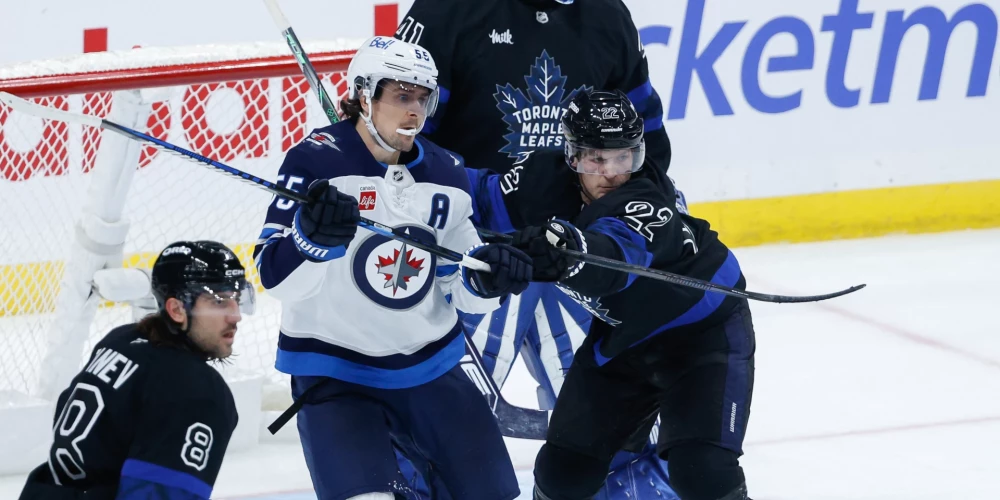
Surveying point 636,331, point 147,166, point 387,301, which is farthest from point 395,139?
point 147,166

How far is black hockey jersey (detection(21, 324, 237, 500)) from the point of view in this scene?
2.23 metres

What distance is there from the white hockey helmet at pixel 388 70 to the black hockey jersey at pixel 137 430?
603mm

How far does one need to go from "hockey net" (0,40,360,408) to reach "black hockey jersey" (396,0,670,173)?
2.37ft

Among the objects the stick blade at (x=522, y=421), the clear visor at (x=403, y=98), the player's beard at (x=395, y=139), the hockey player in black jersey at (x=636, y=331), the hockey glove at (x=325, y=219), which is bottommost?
the stick blade at (x=522, y=421)

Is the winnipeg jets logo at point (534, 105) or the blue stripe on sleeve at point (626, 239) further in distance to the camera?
the winnipeg jets logo at point (534, 105)

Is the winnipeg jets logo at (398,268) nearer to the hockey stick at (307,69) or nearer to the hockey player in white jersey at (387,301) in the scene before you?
the hockey player in white jersey at (387,301)

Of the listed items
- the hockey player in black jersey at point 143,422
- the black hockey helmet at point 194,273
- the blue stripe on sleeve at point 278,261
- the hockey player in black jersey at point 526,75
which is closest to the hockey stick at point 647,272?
the hockey player in black jersey at point 526,75

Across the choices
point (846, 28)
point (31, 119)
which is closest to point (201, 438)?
point (31, 119)

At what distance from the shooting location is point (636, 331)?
114 inches

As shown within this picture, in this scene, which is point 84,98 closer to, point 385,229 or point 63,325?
point 63,325

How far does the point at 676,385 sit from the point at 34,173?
2342 millimetres

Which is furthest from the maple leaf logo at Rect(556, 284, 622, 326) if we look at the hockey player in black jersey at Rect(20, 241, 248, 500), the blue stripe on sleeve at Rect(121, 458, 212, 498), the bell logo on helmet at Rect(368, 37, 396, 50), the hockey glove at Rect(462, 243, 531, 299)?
the blue stripe on sleeve at Rect(121, 458, 212, 498)

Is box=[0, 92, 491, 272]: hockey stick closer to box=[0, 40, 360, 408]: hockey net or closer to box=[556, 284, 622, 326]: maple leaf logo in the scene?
box=[556, 284, 622, 326]: maple leaf logo

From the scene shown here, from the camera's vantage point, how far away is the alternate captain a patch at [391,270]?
8.46 ft
